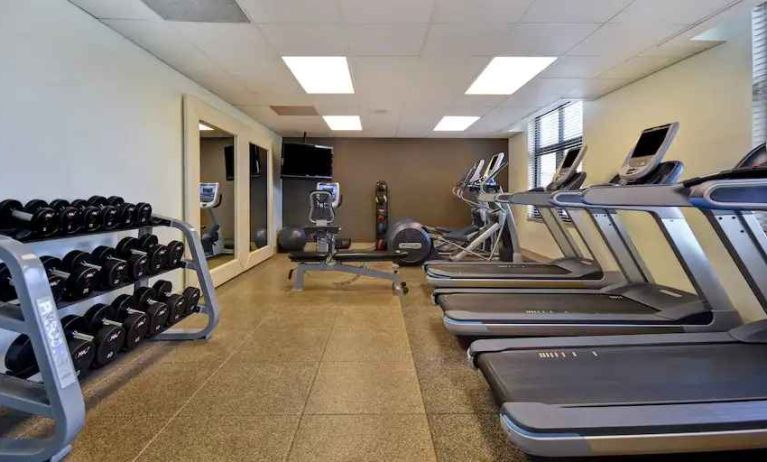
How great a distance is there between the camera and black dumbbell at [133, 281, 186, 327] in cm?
262

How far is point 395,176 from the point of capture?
8602mm

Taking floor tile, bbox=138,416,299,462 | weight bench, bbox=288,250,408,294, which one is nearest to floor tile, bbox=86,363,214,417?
floor tile, bbox=138,416,299,462

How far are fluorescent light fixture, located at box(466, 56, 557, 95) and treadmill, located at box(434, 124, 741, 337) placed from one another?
1.38m

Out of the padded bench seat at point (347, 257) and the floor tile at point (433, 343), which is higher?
the padded bench seat at point (347, 257)

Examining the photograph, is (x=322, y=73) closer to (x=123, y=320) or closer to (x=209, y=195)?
(x=209, y=195)

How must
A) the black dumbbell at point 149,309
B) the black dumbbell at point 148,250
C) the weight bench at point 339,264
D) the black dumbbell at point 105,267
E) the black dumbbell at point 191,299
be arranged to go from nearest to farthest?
the black dumbbell at point 105,267
the black dumbbell at point 149,309
the black dumbbell at point 148,250
the black dumbbell at point 191,299
the weight bench at point 339,264

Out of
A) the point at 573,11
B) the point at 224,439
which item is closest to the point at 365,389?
the point at 224,439

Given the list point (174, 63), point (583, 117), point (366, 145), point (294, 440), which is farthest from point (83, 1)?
point (366, 145)

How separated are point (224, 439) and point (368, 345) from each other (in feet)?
4.26

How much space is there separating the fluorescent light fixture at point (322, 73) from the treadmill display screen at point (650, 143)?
2506mm

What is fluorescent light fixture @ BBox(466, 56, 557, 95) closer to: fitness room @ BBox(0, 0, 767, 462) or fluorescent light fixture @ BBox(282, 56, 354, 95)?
fitness room @ BBox(0, 0, 767, 462)

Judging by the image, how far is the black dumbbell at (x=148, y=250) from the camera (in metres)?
2.57

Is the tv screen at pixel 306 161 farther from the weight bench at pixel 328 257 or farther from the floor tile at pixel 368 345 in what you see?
the floor tile at pixel 368 345

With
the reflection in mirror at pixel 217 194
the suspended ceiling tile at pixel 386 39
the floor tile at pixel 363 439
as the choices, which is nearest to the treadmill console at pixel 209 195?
the reflection in mirror at pixel 217 194
